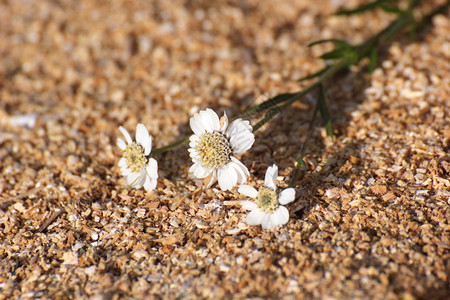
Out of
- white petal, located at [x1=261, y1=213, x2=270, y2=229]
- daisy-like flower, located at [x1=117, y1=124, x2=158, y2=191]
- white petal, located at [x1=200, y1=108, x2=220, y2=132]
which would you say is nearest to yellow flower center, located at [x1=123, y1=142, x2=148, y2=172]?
daisy-like flower, located at [x1=117, y1=124, x2=158, y2=191]

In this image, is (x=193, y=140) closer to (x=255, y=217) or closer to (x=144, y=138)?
(x=144, y=138)

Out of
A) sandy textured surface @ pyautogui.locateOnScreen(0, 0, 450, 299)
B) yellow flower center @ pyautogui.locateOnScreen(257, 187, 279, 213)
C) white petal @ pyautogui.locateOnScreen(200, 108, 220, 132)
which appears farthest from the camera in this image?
white petal @ pyautogui.locateOnScreen(200, 108, 220, 132)

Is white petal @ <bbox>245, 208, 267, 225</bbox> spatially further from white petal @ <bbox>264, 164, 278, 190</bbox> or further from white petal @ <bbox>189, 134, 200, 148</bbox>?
white petal @ <bbox>189, 134, 200, 148</bbox>

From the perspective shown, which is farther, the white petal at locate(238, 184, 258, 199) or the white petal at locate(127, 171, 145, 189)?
the white petal at locate(127, 171, 145, 189)

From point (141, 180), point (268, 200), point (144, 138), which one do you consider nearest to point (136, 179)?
point (141, 180)

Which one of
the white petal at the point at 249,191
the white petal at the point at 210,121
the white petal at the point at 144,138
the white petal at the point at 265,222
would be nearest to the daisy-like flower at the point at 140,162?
the white petal at the point at 144,138

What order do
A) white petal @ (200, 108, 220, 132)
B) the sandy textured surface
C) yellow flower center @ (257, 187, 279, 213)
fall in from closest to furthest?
the sandy textured surface
yellow flower center @ (257, 187, 279, 213)
white petal @ (200, 108, 220, 132)

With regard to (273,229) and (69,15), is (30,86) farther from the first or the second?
(273,229)
